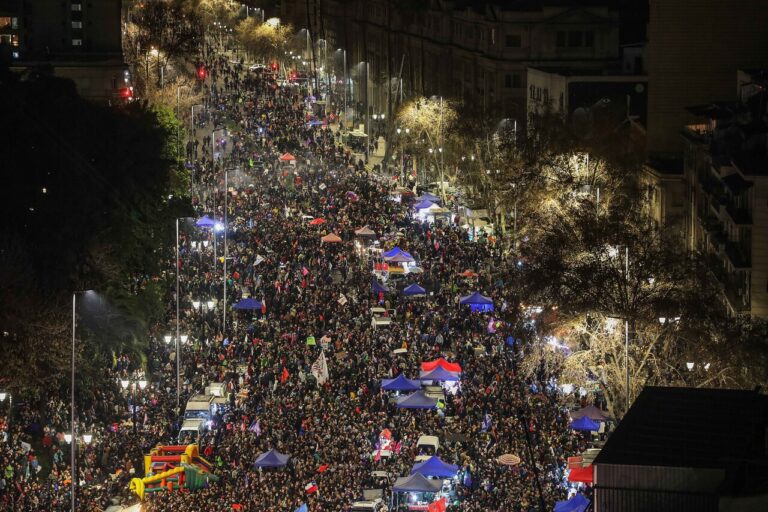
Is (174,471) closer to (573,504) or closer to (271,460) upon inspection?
(271,460)

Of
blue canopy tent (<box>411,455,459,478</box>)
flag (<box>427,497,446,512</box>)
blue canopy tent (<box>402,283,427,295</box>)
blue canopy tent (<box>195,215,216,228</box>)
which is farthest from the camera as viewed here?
blue canopy tent (<box>195,215,216,228</box>)

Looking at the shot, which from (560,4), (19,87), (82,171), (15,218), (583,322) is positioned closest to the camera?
(583,322)

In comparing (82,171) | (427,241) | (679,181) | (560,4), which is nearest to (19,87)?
(82,171)

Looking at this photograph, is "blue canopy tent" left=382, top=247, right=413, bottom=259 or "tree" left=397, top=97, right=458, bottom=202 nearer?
"blue canopy tent" left=382, top=247, right=413, bottom=259

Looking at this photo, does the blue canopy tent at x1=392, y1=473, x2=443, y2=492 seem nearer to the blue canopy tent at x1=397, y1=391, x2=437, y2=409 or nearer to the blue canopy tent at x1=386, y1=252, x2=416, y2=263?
the blue canopy tent at x1=397, y1=391, x2=437, y2=409

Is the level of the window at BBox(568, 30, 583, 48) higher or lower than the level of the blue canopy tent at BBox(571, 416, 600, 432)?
higher

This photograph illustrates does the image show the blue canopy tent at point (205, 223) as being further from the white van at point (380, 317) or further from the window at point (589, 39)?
the window at point (589, 39)

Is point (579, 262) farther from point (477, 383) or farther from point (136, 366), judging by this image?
point (136, 366)

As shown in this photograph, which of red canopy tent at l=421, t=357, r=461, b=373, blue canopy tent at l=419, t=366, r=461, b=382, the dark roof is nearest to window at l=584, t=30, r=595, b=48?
red canopy tent at l=421, t=357, r=461, b=373
